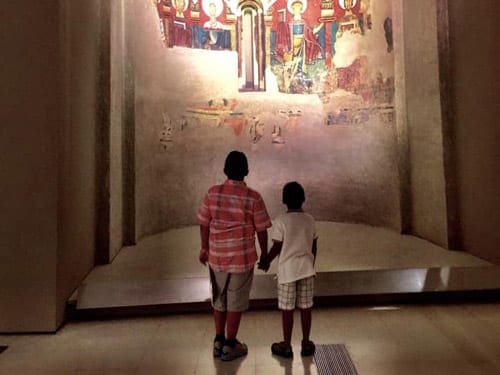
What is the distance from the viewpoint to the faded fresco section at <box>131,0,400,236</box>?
7.16 metres

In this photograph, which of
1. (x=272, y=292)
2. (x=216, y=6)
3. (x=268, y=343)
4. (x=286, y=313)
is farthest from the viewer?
(x=216, y=6)

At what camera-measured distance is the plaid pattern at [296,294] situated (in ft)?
9.30

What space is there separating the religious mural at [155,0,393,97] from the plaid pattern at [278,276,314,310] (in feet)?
17.8

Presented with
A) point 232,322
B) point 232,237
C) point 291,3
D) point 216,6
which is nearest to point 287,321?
point 232,322

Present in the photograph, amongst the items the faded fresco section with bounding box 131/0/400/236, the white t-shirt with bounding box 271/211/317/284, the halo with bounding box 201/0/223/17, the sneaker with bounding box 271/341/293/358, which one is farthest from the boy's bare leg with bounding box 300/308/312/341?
the halo with bounding box 201/0/223/17

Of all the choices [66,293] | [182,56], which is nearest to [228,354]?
[66,293]

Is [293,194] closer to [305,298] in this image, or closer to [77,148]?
[305,298]

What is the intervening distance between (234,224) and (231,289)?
43 cm

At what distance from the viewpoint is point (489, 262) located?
4938 millimetres

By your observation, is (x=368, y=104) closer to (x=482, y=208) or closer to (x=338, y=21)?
(x=338, y=21)

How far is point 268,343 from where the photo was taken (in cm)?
320

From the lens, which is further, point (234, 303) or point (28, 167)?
point (28, 167)

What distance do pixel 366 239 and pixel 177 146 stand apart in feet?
11.2

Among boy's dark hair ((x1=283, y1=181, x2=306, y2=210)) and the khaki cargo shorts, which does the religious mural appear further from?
the khaki cargo shorts
